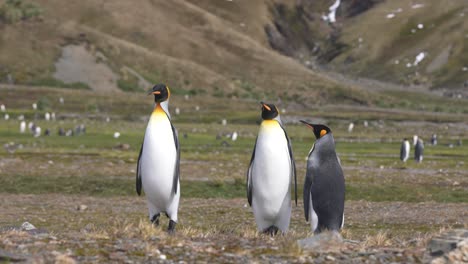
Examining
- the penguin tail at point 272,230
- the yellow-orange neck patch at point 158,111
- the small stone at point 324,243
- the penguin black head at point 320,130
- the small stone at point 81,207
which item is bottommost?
the small stone at point 81,207

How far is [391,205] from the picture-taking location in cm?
2297

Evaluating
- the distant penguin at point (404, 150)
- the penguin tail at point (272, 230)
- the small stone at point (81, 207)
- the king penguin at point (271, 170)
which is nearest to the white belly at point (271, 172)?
the king penguin at point (271, 170)

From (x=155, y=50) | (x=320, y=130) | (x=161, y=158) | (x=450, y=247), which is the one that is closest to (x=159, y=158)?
(x=161, y=158)

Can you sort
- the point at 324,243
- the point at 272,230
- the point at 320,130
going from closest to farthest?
the point at 324,243 < the point at 320,130 < the point at 272,230

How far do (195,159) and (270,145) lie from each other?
81.1 ft

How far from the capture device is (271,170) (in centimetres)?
1323

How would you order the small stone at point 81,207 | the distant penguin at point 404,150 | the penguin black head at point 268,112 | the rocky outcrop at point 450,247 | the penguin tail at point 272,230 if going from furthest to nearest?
the distant penguin at point 404,150, the small stone at point 81,207, the penguin tail at point 272,230, the penguin black head at point 268,112, the rocky outcrop at point 450,247

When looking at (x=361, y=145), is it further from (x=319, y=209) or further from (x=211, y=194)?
(x=319, y=209)

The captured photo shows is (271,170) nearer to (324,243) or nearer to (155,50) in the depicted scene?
(324,243)

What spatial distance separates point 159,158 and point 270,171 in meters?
2.01

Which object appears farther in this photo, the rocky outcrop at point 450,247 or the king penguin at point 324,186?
the king penguin at point 324,186

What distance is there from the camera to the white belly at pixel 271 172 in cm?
1320

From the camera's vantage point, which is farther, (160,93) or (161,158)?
(160,93)

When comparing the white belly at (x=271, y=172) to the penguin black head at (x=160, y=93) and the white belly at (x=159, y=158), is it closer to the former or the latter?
the white belly at (x=159, y=158)
